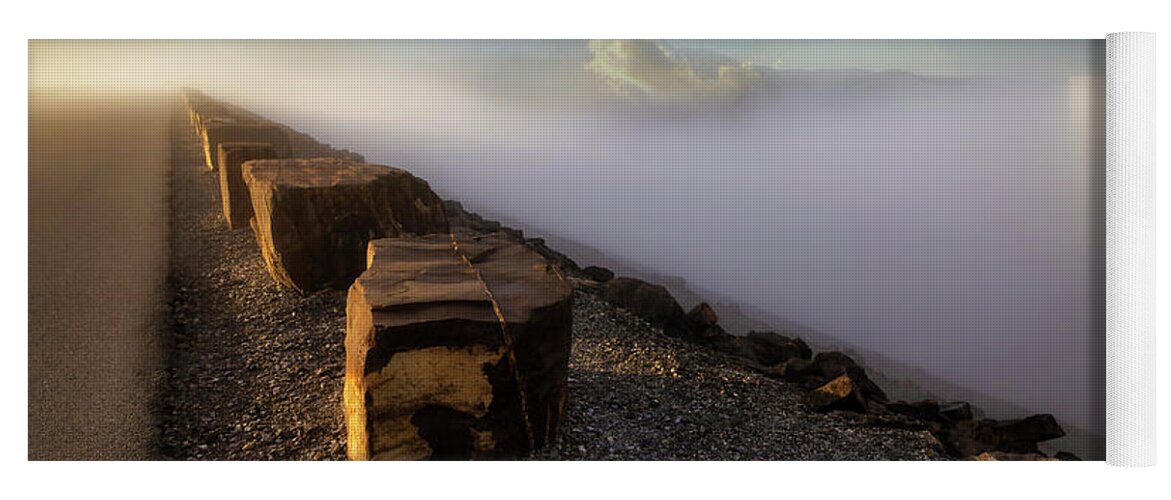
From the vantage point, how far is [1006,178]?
4.45m

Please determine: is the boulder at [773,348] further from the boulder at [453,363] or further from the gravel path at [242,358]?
the gravel path at [242,358]

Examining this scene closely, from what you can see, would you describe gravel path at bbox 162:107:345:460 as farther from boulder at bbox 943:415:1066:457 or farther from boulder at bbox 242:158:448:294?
boulder at bbox 943:415:1066:457

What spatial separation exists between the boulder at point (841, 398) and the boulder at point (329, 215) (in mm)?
Result: 2653

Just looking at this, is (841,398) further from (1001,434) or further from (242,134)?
(242,134)

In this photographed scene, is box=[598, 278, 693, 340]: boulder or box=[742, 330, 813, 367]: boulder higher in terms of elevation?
→ box=[598, 278, 693, 340]: boulder

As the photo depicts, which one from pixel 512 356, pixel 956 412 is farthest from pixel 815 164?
pixel 512 356

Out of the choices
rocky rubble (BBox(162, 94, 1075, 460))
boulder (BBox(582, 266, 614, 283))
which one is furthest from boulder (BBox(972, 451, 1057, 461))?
boulder (BBox(582, 266, 614, 283))

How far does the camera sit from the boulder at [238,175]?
6.23m

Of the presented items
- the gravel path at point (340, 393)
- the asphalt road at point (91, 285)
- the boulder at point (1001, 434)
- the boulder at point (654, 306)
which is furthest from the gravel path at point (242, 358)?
the boulder at point (1001, 434)

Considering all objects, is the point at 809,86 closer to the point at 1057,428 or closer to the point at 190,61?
the point at 1057,428

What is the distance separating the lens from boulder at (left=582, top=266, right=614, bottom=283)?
5386 mm

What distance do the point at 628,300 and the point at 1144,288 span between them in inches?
108

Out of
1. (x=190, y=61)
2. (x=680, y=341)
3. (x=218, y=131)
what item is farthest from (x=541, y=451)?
(x=218, y=131)

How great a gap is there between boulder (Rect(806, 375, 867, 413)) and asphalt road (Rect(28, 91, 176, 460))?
3.40 meters
